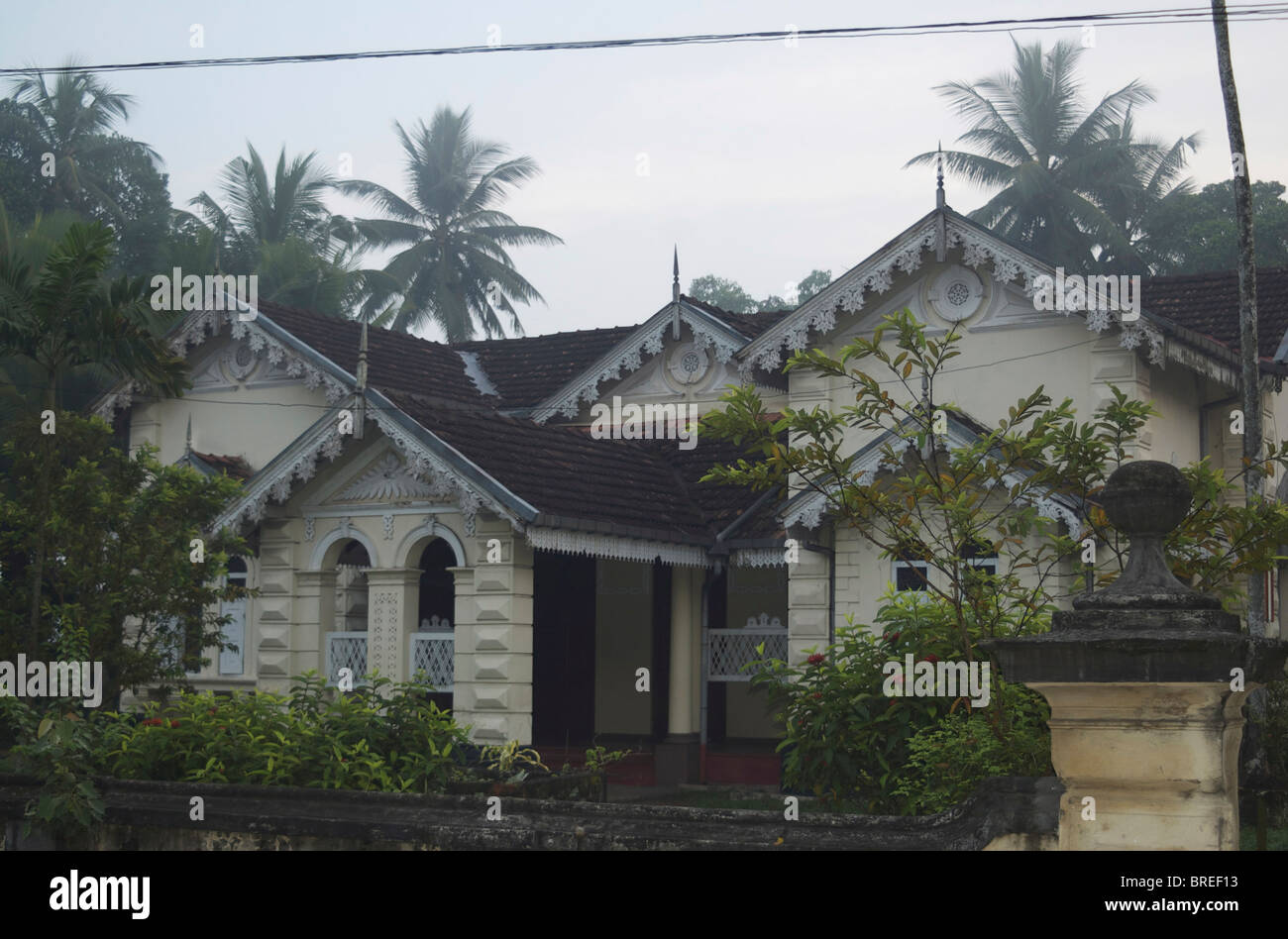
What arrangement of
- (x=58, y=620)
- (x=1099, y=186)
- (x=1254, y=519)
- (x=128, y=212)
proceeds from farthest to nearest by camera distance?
(x=1099, y=186), (x=128, y=212), (x=58, y=620), (x=1254, y=519)

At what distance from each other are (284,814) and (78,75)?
141 feet

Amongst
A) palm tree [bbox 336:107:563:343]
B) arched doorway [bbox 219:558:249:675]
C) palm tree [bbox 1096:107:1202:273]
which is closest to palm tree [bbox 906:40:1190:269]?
palm tree [bbox 1096:107:1202:273]

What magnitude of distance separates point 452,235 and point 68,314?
4217cm

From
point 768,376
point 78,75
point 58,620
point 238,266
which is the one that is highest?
point 78,75

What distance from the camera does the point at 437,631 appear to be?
1739 centimetres

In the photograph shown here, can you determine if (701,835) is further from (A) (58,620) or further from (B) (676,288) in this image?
(B) (676,288)

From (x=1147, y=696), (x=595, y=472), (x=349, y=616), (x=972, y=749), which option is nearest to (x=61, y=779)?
(x=972, y=749)

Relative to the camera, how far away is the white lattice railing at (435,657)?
1681cm

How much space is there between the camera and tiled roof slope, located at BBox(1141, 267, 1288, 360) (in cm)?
1877

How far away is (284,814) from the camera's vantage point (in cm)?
880

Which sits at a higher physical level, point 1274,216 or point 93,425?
point 1274,216

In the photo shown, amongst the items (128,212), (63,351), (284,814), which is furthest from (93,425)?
(128,212)

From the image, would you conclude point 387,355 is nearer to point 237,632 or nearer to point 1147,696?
point 237,632

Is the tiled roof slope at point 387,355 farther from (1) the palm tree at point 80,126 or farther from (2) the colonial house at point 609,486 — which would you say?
(1) the palm tree at point 80,126
